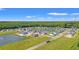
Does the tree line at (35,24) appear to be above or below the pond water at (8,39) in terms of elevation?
above

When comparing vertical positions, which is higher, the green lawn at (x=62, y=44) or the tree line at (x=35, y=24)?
the tree line at (x=35, y=24)

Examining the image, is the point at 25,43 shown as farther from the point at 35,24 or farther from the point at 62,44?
the point at 62,44

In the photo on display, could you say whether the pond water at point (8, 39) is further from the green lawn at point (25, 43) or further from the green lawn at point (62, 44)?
the green lawn at point (62, 44)

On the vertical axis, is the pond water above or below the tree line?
below

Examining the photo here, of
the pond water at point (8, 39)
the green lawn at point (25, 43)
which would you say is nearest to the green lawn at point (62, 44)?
the green lawn at point (25, 43)

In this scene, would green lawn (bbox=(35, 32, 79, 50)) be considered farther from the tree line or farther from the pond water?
the pond water

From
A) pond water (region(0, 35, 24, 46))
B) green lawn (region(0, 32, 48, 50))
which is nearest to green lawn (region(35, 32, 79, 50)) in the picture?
green lawn (region(0, 32, 48, 50))

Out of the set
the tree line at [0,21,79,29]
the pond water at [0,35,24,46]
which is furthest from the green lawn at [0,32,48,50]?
the tree line at [0,21,79,29]
